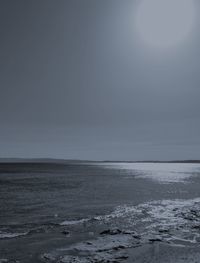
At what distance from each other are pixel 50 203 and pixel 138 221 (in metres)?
15.8

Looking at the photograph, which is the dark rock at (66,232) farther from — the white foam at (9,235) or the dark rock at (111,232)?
the white foam at (9,235)

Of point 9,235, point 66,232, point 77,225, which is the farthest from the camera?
point 77,225

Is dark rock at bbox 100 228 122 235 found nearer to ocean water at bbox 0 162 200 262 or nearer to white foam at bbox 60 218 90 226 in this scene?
ocean water at bbox 0 162 200 262

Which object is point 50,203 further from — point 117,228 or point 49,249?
point 49,249

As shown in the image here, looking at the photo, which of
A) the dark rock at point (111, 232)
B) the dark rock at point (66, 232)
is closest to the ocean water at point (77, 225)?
the dark rock at point (66, 232)

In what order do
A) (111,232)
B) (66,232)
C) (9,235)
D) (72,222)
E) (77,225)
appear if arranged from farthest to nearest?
(72,222) → (77,225) → (66,232) → (111,232) → (9,235)

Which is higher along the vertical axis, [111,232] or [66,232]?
[111,232]

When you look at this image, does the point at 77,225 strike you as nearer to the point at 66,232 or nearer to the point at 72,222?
the point at 72,222

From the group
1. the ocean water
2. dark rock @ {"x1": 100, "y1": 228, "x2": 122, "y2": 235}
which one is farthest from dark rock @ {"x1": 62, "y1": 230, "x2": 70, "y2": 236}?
dark rock @ {"x1": 100, "y1": 228, "x2": 122, "y2": 235}

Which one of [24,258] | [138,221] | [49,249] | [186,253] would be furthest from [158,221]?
[24,258]

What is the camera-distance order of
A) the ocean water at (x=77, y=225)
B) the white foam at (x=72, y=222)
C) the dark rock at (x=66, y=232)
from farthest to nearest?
the white foam at (x=72, y=222)
the dark rock at (x=66, y=232)
the ocean water at (x=77, y=225)

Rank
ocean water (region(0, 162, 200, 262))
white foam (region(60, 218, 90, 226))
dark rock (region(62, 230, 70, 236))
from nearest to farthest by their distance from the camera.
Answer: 1. ocean water (region(0, 162, 200, 262))
2. dark rock (region(62, 230, 70, 236))
3. white foam (region(60, 218, 90, 226))

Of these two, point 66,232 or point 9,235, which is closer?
point 9,235

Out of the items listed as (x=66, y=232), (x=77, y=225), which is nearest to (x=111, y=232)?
(x=66, y=232)
